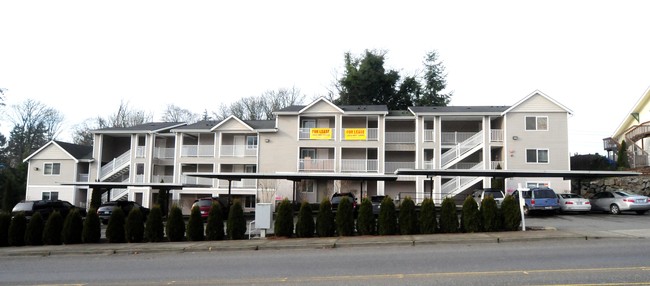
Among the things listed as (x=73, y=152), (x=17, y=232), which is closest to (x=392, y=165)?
(x=17, y=232)

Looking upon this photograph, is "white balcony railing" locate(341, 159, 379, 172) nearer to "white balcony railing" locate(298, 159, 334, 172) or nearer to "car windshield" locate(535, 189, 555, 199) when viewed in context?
"white balcony railing" locate(298, 159, 334, 172)

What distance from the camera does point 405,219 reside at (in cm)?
1777

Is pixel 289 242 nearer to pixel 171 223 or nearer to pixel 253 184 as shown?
pixel 171 223

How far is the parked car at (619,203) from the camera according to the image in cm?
2511

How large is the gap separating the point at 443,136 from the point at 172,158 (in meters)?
23.9

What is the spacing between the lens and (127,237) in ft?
59.4

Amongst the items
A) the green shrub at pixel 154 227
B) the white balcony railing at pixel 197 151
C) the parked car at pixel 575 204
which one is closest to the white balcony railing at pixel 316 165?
the white balcony railing at pixel 197 151

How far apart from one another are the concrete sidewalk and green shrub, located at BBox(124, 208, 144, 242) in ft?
2.21

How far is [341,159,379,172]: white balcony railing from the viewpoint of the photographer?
38.1 metres

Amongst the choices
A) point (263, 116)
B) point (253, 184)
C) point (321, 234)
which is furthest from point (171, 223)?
point (263, 116)

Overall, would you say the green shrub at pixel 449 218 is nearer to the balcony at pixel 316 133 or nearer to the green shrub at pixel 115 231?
the green shrub at pixel 115 231

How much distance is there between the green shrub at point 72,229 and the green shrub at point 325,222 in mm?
9209

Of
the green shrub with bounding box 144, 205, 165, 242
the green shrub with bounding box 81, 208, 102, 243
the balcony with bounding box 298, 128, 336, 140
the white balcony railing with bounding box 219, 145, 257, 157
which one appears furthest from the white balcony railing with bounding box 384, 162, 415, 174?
the green shrub with bounding box 81, 208, 102, 243

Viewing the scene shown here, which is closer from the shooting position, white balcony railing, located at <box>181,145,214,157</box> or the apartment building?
the apartment building
